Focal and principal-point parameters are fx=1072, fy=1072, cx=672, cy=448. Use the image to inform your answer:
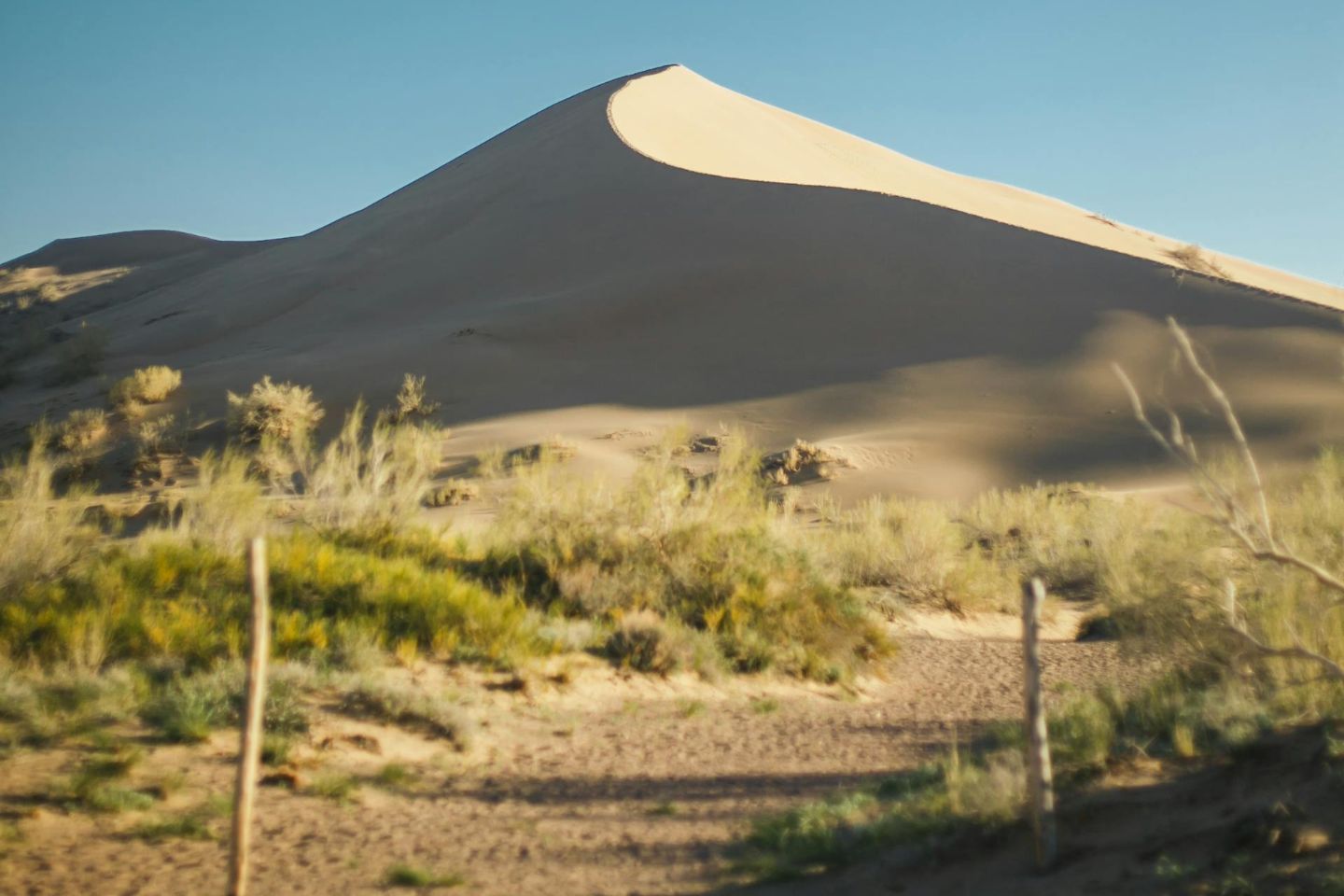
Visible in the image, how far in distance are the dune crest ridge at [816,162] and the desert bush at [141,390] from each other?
26.4 metres

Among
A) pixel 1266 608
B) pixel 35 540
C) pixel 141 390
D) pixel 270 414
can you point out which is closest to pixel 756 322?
pixel 270 414

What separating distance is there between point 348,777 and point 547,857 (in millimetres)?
1765

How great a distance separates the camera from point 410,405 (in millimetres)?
29359

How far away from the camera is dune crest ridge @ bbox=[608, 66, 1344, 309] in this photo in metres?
53.7

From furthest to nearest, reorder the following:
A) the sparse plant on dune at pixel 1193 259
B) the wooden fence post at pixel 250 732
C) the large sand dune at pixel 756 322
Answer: the sparse plant on dune at pixel 1193 259 → the large sand dune at pixel 756 322 → the wooden fence post at pixel 250 732

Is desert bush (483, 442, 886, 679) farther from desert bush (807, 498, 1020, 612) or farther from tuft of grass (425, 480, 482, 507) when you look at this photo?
tuft of grass (425, 480, 482, 507)

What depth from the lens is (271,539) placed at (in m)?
10.7

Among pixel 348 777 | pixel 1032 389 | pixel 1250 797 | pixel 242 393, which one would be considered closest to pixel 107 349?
pixel 242 393

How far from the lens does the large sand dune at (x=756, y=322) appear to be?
2705cm

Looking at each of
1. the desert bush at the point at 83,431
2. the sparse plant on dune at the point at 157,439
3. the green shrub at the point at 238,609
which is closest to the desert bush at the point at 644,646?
the green shrub at the point at 238,609

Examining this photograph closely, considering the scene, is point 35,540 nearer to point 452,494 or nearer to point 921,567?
point 921,567

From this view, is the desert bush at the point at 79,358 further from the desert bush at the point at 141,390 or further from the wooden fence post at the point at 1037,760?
the wooden fence post at the point at 1037,760

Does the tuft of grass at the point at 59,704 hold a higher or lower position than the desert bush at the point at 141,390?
lower

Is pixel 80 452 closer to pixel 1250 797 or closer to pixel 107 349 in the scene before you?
pixel 107 349
